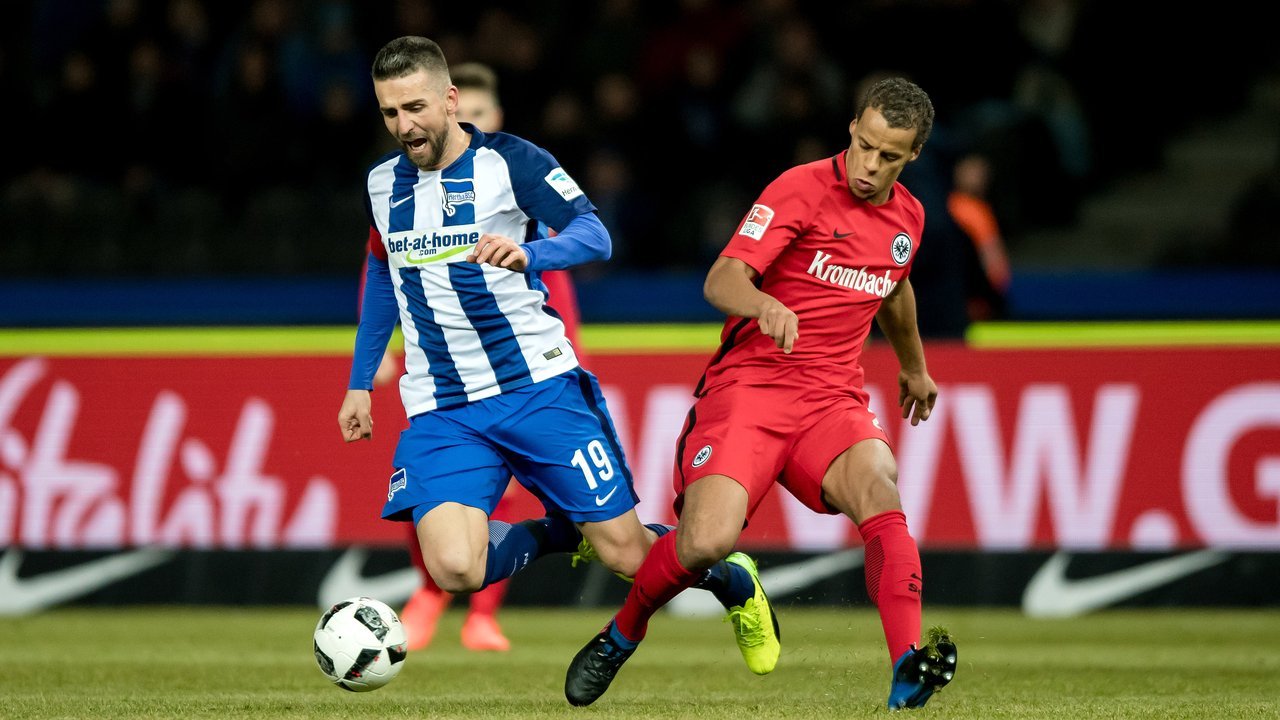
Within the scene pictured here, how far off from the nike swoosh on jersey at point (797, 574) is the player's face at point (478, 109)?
3.00 m

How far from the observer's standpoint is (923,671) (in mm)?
5188

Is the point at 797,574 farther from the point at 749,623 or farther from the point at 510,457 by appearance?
the point at 510,457

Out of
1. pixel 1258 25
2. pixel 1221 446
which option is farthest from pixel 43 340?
pixel 1258 25

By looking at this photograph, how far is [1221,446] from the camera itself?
908 cm

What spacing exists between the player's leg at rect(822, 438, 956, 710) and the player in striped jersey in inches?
23.3

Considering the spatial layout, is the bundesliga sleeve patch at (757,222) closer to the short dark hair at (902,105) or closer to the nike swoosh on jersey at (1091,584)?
the short dark hair at (902,105)

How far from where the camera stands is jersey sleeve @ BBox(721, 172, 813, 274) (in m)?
5.69

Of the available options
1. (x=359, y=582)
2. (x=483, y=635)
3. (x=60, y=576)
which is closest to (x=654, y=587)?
(x=483, y=635)

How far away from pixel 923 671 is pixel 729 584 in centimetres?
105

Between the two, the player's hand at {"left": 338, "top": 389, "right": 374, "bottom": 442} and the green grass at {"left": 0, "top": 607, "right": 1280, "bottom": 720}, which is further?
the player's hand at {"left": 338, "top": 389, "right": 374, "bottom": 442}

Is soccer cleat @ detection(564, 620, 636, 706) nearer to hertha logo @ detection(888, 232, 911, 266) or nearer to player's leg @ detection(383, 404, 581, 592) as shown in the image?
player's leg @ detection(383, 404, 581, 592)

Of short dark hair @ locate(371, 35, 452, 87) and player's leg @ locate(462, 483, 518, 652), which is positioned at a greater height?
short dark hair @ locate(371, 35, 452, 87)

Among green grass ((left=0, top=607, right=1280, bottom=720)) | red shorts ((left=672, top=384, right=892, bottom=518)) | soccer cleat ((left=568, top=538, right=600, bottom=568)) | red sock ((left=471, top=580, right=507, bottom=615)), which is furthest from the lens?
red sock ((left=471, top=580, right=507, bottom=615))

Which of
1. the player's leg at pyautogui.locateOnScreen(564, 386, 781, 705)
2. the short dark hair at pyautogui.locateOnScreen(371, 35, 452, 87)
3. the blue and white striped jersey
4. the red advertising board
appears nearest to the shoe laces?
the player's leg at pyautogui.locateOnScreen(564, 386, 781, 705)
